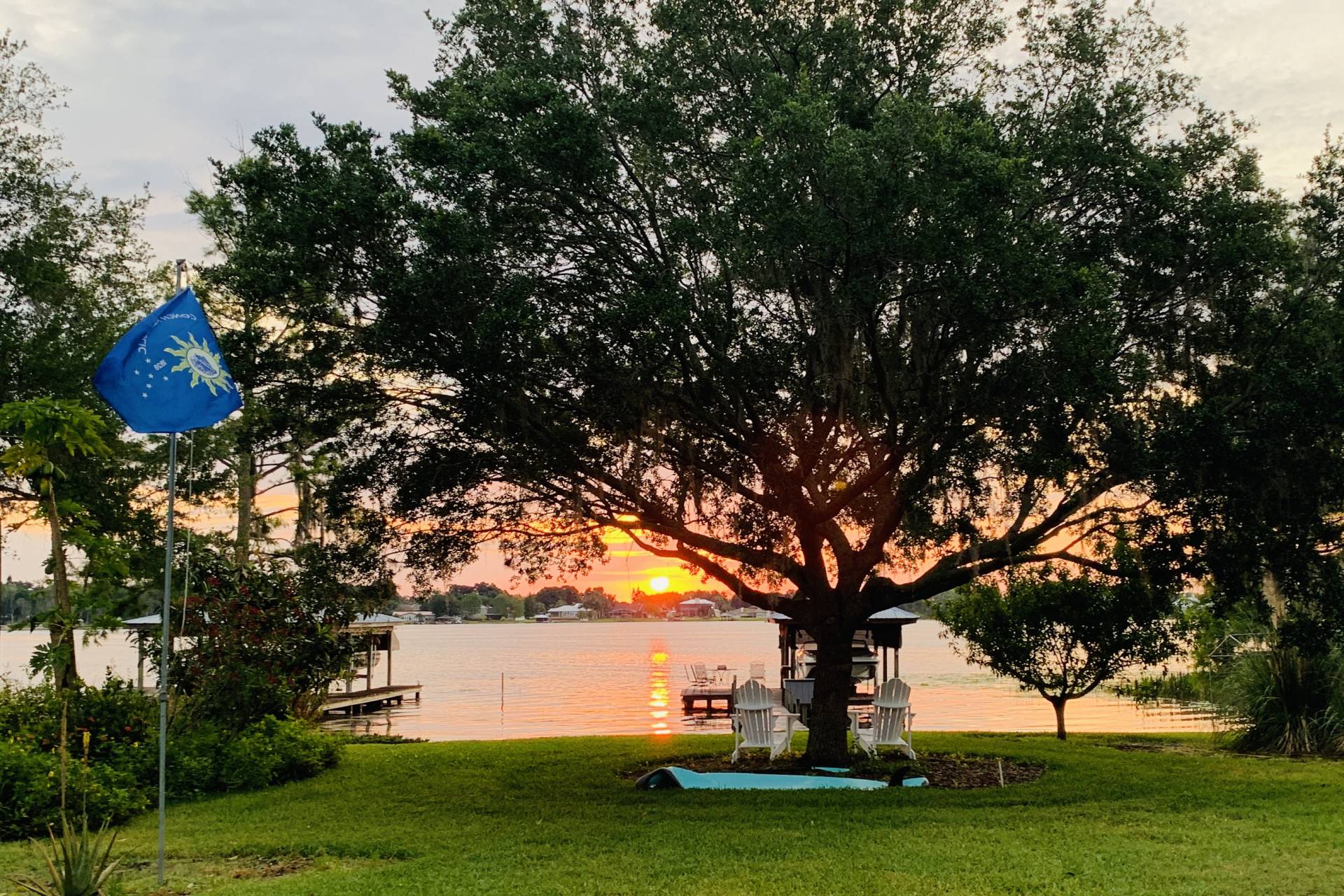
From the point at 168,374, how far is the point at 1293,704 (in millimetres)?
15750

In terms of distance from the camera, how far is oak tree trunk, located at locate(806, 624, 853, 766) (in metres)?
13.9

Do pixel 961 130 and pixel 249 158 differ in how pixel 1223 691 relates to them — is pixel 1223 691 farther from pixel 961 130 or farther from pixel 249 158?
pixel 249 158

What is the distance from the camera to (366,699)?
32188 millimetres

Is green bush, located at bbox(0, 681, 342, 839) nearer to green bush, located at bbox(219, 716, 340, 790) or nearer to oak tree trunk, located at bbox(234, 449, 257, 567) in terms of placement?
green bush, located at bbox(219, 716, 340, 790)

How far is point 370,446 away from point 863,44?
7802mm

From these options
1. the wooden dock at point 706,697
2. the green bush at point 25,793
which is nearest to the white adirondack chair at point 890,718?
the green bush at point 25,793

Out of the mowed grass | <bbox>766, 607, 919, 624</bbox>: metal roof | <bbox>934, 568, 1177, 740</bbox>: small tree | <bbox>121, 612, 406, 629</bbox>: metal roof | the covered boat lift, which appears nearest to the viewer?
the mowed grass

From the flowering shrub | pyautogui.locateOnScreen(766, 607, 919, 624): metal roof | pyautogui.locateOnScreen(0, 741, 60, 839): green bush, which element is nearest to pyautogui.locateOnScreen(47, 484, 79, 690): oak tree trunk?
pyautogui.locateOnScreen(0, 741, 60, 839): green bush

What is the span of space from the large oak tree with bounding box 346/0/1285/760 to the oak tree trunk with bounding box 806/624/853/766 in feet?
0.16

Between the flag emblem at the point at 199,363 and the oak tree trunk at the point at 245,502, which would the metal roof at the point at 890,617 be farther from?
the flag emblem at the point at 199,363

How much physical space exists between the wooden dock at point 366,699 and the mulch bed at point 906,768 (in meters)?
16.5

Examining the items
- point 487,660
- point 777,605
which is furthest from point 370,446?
point 487,660

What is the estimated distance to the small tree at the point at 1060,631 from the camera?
17266 millimetres

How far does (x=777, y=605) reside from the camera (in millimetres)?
14148
